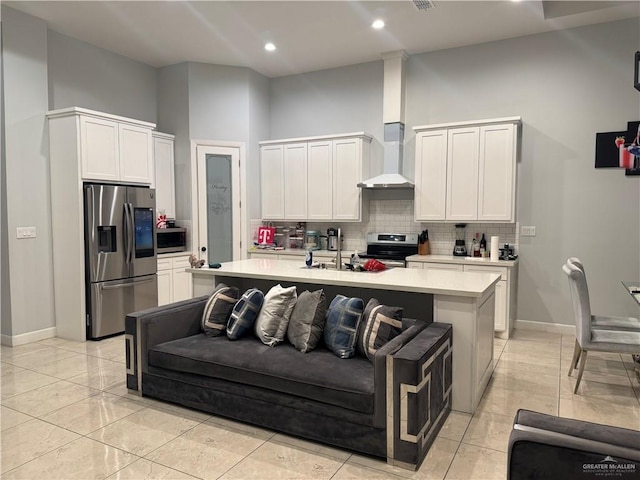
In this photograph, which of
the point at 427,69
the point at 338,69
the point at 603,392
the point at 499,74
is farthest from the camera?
the point at 338,69

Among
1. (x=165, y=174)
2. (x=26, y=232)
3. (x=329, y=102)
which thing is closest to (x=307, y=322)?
(x=26, y=232)

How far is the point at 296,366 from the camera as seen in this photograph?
2.76 meters

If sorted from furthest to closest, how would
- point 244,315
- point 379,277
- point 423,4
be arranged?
point 423,4
point 379,277
point 244,315

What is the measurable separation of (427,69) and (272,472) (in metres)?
5.18

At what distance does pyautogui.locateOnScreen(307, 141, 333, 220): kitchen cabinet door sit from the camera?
20.5 ft

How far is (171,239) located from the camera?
608cm

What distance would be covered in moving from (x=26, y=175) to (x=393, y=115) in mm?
4381

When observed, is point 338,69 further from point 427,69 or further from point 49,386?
point 49,386

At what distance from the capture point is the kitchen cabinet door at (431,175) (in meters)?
5.47

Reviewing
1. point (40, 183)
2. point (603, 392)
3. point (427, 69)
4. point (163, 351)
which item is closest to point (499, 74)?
point (427, 69)

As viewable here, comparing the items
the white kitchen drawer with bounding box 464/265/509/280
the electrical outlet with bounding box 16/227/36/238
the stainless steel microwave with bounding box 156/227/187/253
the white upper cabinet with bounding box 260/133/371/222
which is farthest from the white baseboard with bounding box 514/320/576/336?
the electrical outlet with bounding box 16/227/36/238

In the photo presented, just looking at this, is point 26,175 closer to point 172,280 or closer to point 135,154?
point 135,154

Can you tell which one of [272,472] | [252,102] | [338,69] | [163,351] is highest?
[338,69]

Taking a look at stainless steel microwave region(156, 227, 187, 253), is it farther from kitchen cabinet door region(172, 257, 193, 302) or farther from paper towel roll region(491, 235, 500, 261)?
paper towel roll region(491, 235, 500, 261)
